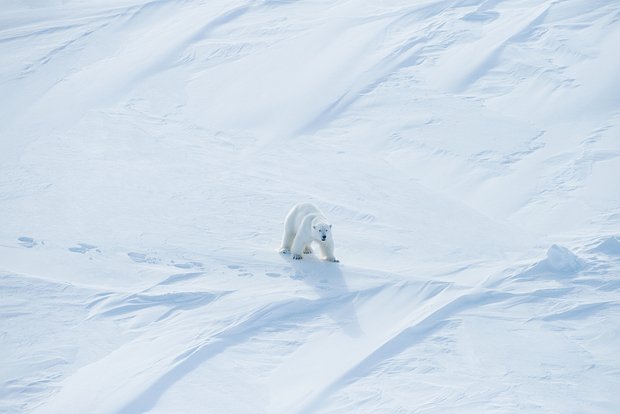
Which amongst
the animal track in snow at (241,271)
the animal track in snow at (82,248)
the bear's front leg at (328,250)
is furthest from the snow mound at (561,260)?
the animal track in snow at (82,248)

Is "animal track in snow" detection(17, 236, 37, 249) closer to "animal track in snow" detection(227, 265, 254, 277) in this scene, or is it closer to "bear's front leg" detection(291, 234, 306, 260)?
"animal track in snow" detection(227, 265, 254, 277)

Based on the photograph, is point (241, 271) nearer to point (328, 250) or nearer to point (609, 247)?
point (328, 250)

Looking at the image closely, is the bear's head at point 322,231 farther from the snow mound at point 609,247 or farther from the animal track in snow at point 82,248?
the snow mound at point 609,247

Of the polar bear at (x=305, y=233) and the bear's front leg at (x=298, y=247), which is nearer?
the polar bear at (x=305, y=233)

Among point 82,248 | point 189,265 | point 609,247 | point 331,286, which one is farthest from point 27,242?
point 609,247

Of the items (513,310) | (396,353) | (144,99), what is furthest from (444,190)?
(144,99)

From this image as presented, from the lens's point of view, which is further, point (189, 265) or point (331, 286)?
point (189, 265)

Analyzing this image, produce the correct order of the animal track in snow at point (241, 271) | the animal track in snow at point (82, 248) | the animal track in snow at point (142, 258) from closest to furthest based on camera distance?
the animal track in snow at point (241, 271) < the animal track in snow at point (142, 258) < the animal track in snow at point (82, 248)
